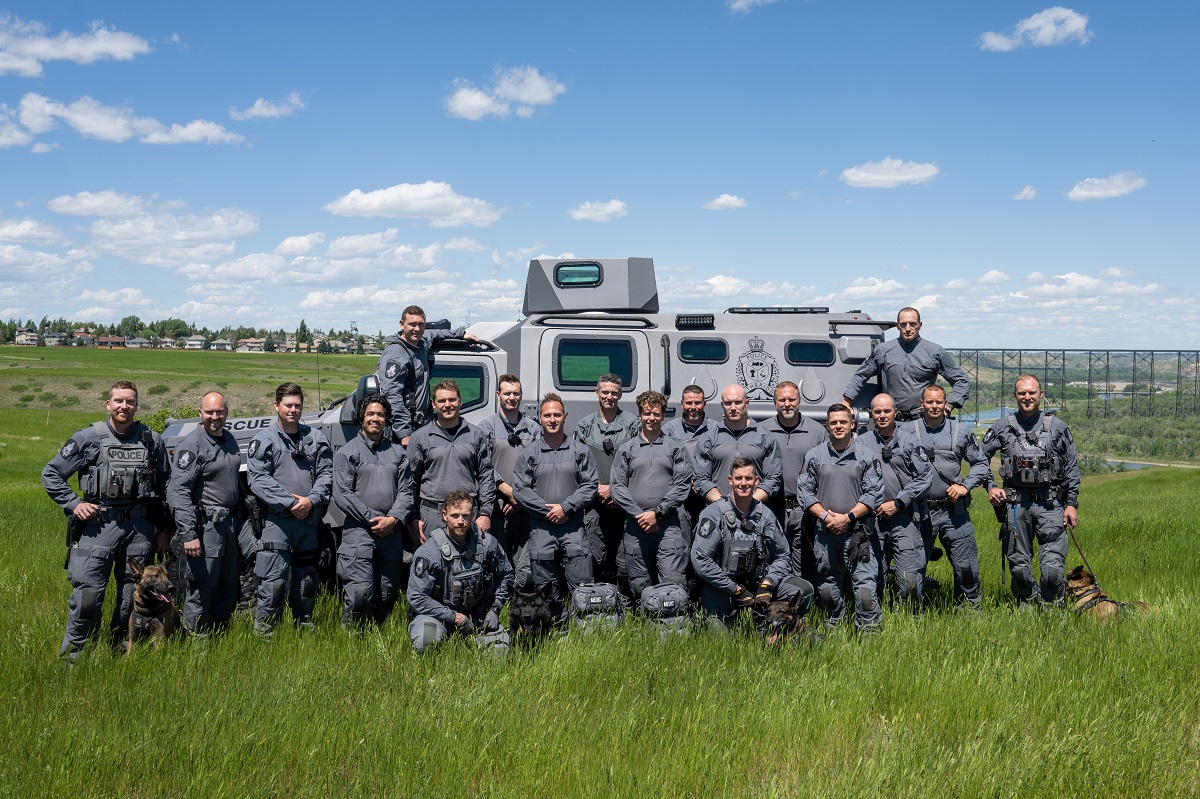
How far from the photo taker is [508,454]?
7.46 m

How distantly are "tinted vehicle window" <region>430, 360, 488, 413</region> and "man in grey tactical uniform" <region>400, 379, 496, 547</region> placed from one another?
1.45m

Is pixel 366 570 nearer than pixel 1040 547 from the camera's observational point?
Yes

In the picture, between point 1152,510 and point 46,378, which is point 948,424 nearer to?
point 1152,510

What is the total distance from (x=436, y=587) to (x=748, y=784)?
8.77 feet

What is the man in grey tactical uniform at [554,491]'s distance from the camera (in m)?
6.93

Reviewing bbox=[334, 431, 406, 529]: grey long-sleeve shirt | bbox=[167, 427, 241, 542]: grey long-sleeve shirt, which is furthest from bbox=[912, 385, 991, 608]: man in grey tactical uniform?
bbox=[167, 427, 241, 542]: grey long-sleeve shirt

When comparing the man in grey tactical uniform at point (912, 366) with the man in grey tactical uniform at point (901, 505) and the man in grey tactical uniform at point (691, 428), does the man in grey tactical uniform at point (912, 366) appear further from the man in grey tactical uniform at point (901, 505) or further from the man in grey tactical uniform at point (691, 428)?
the man in grey tactical uniform at point (691, 428)

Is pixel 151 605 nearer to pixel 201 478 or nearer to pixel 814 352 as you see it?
pixel 201 478

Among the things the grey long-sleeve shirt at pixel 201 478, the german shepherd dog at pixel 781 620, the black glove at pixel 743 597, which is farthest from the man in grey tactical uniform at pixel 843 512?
the grey long-sleeve shirt at pixel 201 478

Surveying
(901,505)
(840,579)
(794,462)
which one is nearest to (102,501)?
(794,462)

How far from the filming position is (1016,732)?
5000mm

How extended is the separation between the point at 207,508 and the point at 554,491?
2548mm

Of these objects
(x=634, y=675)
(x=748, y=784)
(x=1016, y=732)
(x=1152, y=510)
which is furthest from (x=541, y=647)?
(x=1152, y=510)

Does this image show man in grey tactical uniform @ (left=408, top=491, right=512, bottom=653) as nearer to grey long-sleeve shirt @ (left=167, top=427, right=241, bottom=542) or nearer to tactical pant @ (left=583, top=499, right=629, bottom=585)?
tactical pant @ (left=583, top=499, right=629, bottom=585)
